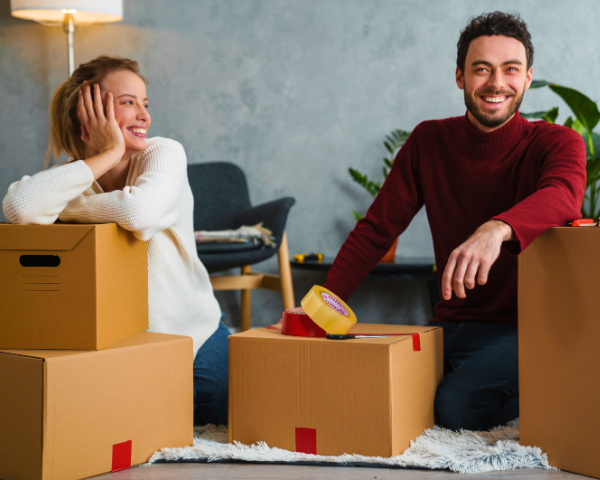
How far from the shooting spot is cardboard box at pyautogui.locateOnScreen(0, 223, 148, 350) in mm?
1019

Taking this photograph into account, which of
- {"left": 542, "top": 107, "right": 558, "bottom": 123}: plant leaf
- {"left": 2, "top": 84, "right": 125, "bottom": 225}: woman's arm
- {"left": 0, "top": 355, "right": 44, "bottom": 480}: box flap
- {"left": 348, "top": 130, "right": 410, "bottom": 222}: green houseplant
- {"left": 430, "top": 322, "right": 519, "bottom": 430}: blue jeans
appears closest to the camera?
{"left": 0, "top": 355, "right": 44, "bottom": 480}: box flap

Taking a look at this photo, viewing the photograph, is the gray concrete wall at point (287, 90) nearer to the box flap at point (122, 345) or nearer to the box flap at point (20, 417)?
the box flap at point (122, 345)

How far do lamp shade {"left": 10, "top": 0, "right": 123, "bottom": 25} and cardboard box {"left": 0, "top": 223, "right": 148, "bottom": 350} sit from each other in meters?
1.73

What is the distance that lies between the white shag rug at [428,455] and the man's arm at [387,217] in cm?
44

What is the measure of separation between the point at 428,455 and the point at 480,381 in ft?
0.83

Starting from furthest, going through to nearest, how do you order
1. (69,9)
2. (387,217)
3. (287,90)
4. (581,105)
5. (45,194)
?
(287,90) → (69,9) → (581,105) → (387,217) → (45,194)

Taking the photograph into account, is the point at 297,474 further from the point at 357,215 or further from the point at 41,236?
the point at 357,215

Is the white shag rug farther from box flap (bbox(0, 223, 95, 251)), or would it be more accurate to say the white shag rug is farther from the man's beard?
the man's beard

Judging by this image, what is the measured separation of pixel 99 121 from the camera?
128cm

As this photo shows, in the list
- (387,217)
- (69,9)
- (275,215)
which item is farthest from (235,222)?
(387,217)

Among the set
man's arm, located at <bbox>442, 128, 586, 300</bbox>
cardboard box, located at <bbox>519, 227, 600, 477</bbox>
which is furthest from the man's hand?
cardboard box, located at <bbox>519, 227, 600, 477</bbox>

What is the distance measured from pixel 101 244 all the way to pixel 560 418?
0.87 meters

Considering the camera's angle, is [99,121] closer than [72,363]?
No

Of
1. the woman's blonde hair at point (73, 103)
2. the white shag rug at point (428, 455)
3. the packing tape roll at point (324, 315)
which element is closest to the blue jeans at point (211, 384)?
the white shag rug at point (428, 455)
